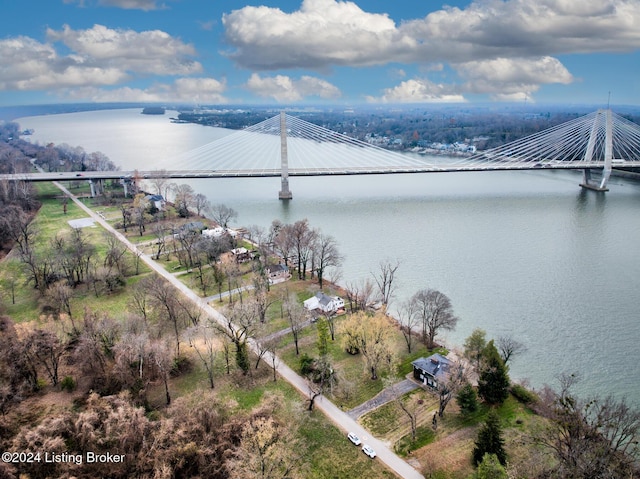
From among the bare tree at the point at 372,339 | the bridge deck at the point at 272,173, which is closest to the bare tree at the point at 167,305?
the bare tree at the point at 372,339

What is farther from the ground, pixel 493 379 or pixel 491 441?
pixel 493 379

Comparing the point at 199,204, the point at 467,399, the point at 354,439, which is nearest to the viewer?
the point at 354,439

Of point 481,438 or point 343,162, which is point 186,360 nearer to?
point 481,438

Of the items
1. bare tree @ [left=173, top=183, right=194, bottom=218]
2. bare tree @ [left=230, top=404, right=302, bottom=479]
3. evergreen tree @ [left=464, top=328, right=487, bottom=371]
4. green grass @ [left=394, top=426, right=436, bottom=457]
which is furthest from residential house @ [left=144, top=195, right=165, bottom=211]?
green grass @ [left=394, top=426, right=436, bottom=457]

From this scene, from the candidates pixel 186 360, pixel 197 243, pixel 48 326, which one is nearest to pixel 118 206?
pixel 197 243

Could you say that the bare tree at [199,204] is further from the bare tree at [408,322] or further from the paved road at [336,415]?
the bare tree at [408,322]

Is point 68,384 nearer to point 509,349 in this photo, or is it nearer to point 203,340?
point 203,340

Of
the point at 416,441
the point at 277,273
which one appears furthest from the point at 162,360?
the point at 277,273
